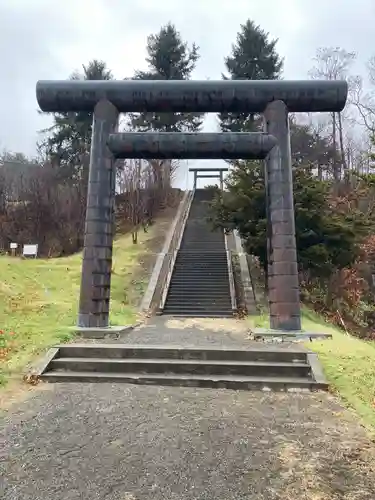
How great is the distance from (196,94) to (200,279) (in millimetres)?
8166

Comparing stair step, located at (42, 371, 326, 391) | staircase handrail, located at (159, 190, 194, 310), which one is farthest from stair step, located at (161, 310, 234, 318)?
stair step, located at (42, 371, 326, 391)

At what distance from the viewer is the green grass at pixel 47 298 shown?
8.27 meters

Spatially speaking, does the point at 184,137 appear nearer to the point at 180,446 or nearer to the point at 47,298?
the point at 47,298

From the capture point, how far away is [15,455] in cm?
412

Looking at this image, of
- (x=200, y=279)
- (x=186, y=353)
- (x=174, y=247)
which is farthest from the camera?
(x=174, y=247)

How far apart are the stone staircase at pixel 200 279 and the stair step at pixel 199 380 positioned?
23.9 ft

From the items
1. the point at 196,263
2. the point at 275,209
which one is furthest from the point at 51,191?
the point at 275,209

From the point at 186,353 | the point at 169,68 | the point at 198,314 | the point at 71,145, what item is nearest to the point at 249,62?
the point at 169,68

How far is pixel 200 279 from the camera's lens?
661 inches

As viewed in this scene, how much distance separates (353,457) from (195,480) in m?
1.57

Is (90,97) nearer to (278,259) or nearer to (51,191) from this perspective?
(278,259)

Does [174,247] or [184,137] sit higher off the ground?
[184,137]

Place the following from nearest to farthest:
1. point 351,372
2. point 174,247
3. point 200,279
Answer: point 351,372
point 200,279
point 174,247

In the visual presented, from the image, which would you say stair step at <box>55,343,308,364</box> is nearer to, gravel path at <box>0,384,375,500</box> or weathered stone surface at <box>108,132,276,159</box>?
gravel path at <box>0,384,375,500</box>
